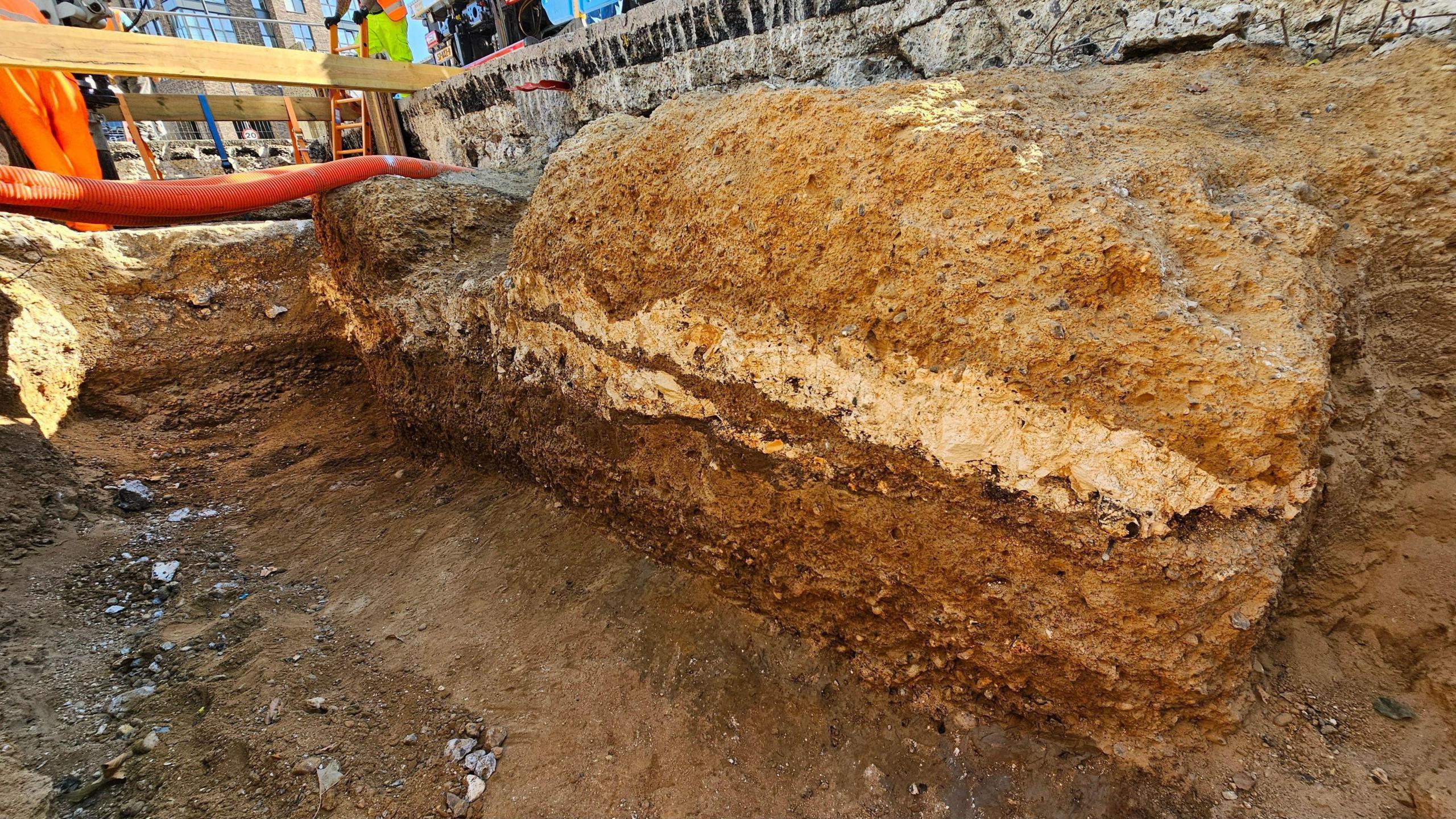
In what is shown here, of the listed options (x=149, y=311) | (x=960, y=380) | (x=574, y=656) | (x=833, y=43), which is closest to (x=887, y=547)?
(x=960, y=380)

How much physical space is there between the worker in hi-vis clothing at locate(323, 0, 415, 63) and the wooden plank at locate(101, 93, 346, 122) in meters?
0.80

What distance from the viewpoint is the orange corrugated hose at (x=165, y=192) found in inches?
115

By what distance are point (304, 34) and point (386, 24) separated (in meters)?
14.8

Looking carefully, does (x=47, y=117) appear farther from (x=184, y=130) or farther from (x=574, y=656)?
(x=184, y=130)

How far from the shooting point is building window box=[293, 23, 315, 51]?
16.5 meters

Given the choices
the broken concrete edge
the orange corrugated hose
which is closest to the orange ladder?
the orange corrugated hose

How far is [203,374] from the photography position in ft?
10.8

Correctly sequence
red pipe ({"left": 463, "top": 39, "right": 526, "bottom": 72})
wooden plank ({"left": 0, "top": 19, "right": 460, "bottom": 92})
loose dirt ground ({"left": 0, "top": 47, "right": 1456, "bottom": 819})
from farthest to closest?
1. red pipe ({"left": 463, "top": 39, "right": 526, "bottom": 72})
2. wooden plank ({"left": 0, "top": 19, "right": 460, "bottom": 92})
3. loose dirt ground ({"left": 0, "top": 47, "right": 1456, "bottom": 819})

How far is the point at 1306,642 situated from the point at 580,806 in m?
1.77

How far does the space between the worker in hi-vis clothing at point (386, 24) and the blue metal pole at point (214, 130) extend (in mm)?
1396

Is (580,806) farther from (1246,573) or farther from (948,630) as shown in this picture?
(1246,573)

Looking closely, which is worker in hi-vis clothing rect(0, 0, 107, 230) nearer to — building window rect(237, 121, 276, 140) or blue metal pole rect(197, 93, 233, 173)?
blue metal pole rect(197, 93, 233, 173)

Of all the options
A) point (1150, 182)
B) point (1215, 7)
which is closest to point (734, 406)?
point (1150, 182)

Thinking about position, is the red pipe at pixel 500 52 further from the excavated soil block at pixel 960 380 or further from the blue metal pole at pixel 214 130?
the excavated soil block at pixel 960 380
